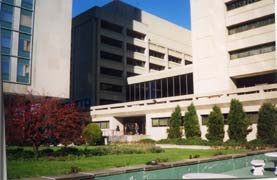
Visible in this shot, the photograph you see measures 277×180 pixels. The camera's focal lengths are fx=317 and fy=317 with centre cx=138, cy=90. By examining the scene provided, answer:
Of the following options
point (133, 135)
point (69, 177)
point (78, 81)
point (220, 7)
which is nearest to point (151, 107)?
point (133, 135)

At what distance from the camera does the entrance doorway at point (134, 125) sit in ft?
16.7

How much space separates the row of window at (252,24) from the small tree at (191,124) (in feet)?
4.31

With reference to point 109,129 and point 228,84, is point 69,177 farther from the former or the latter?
point 228,84

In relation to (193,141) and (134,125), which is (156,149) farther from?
(134,125)

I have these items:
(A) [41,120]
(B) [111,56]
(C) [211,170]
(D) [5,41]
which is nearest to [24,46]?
(D) [5,41]

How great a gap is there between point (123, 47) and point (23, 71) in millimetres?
3354

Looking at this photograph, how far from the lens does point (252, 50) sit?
15.2ft

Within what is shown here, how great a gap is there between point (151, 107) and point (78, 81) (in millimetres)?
1366

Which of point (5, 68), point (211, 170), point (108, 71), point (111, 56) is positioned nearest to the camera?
point (5, 68)

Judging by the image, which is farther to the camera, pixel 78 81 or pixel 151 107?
pixel 151 107

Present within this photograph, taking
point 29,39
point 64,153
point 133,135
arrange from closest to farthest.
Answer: point 29,39, point 64,153, point 133,135

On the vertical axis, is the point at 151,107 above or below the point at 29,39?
below

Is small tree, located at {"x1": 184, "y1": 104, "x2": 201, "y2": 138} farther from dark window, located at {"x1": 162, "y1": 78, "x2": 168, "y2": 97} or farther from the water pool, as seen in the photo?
dark window, located at {"x1": 162, "y1": 78, "x2": 168, "y2": 97}

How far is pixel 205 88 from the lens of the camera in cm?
512
